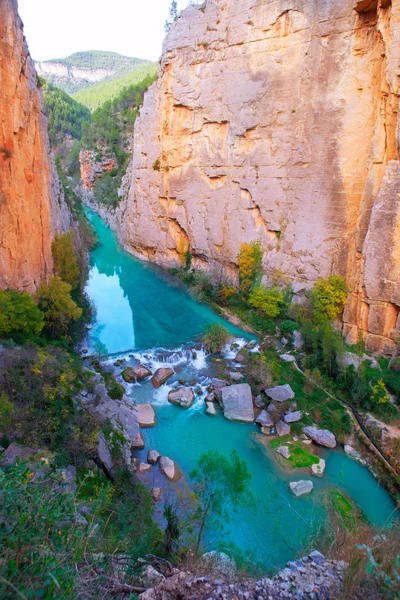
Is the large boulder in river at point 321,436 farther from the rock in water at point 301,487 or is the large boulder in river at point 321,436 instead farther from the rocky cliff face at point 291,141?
the rocky cliff face at point 291,141

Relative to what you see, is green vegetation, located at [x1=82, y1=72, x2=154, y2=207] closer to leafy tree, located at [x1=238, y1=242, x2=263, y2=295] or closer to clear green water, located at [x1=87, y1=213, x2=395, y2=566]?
clear green water, located at [x1=87, y1=213, x2=395, y2=566]

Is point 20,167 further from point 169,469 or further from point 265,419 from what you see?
point 265,419

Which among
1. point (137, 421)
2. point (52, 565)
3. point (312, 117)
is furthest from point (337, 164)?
point (52, 565)

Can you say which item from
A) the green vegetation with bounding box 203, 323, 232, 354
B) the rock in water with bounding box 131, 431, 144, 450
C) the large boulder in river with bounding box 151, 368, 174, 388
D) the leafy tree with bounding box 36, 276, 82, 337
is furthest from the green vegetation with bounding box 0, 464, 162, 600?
the green vegetation with bounding box 203, 323, 232, 354

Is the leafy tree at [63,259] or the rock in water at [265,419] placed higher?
the leafy tree at [63,259]

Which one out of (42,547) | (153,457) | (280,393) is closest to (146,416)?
(153,457)

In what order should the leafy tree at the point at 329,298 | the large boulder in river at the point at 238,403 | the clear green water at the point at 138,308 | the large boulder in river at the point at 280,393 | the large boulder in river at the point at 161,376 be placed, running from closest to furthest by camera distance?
the large boulder in river at the point at 238,403, the large boulder in river at the point at 280,393, the large boulder in river at the point at 161,376, the leafy tree at the point at 329,298, the clear green water at the point at 138,308

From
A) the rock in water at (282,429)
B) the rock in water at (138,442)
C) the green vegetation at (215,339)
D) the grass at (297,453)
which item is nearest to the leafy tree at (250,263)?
the green vegetation at (215,339)
